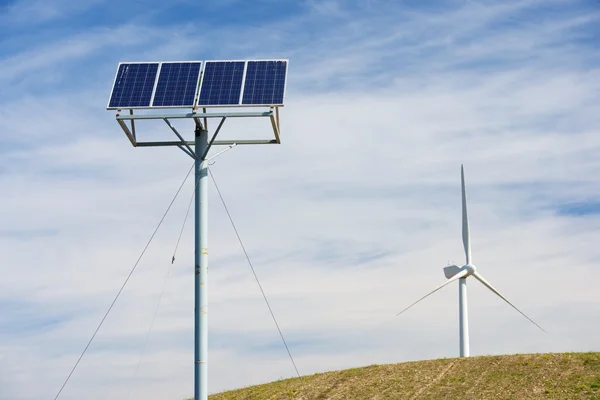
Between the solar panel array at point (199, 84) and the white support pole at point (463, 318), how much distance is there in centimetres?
2992

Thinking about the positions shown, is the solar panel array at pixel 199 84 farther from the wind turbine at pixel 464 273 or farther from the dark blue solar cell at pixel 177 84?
the wind turbine at pixel 464 273

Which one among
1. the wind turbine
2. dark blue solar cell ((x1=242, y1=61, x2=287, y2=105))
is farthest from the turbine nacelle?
dark blue solar cell ((x1=242, y1=61, x2=287, y2=105))

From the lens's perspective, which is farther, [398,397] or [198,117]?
[398,397]

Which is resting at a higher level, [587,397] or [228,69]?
[228,69]

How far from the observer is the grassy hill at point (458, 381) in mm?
47969

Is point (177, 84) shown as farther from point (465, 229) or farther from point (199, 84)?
point (465, 229)

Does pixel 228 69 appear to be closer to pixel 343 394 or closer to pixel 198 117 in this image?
pixel 198 117

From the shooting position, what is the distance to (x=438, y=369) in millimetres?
54406

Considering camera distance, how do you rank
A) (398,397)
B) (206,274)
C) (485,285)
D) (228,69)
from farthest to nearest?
(485,285)
(398,397)
(228,69)
(206,274)

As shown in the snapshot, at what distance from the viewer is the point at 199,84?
37.6 m

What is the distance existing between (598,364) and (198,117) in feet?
97.1

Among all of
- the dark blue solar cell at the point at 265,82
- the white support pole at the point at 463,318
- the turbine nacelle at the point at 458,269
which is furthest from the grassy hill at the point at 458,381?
the dark blue solar cell at the point at 265,82

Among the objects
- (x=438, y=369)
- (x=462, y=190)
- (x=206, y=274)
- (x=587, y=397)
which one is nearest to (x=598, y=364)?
(x=587, y=397)

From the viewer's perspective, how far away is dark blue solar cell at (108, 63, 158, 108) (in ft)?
121
